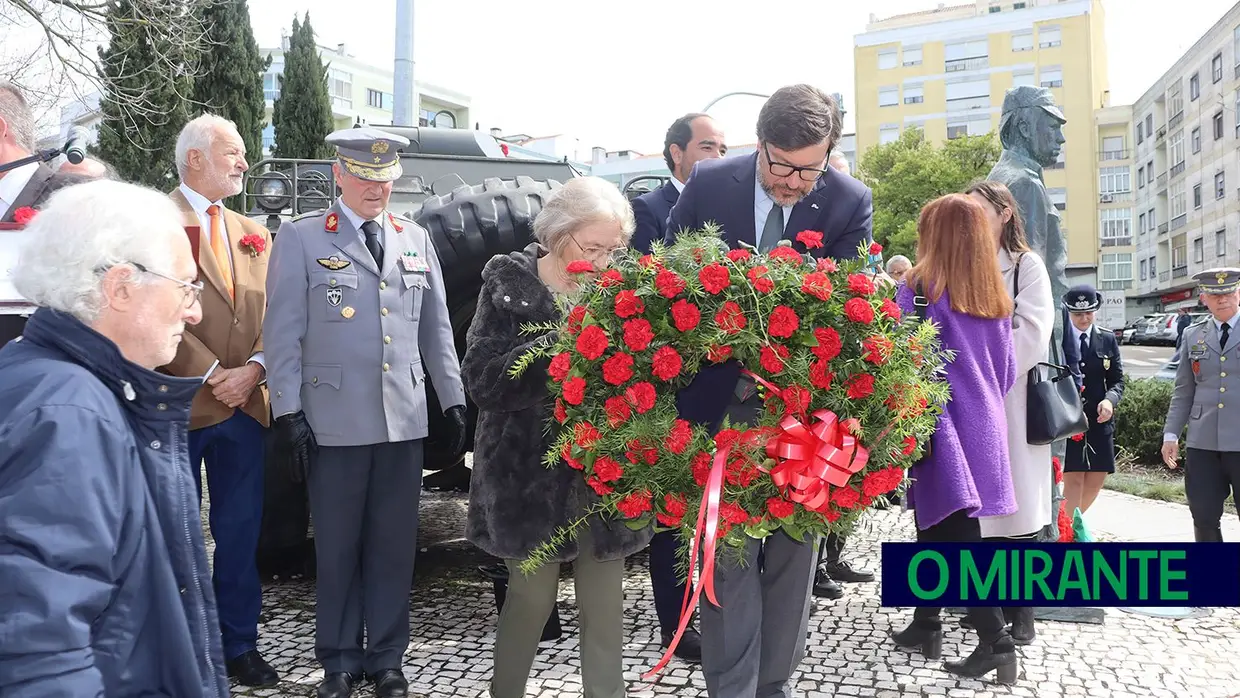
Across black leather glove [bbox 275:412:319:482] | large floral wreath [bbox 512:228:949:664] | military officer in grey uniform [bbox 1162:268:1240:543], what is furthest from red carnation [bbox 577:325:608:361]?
military officer in grey uniform [bbox 1162:268:1240:543]

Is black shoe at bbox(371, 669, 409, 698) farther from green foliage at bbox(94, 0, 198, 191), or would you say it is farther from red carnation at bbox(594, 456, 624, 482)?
green foliage at bbox(94, 0, 198, 191)

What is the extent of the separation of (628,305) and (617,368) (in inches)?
6.5

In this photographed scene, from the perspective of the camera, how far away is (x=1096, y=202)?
50.3m

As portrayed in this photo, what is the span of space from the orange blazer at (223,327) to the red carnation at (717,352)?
198 centimetres

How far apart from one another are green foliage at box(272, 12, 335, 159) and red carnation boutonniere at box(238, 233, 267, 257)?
21286 millimetres

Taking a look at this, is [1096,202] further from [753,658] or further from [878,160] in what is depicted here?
[753,658]

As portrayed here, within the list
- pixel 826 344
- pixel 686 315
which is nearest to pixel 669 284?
pixel 686 315

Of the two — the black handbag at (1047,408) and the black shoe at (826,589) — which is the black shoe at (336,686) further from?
the black handbag at (1047,408)

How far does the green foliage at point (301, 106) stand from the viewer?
23969 mm

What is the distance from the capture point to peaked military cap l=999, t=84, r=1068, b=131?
15.6 ft

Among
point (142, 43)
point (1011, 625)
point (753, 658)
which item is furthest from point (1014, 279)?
point (142, 43)

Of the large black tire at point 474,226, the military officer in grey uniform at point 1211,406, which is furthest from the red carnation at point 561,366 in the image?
the military officer in grey uniform at point 1211,406

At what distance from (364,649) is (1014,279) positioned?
9.65ft

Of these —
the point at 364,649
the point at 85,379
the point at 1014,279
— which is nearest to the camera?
the point at 85,379
